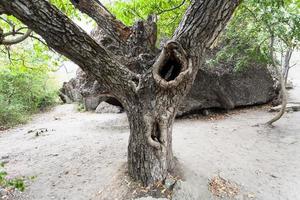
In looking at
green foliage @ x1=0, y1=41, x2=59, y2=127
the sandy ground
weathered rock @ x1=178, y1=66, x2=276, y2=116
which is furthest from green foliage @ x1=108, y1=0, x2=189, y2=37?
the sandy ground

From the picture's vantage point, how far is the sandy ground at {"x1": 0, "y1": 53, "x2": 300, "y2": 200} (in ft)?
10.6

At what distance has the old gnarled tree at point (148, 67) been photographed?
2.27 metres

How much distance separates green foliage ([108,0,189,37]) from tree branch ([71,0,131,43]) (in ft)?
3.71

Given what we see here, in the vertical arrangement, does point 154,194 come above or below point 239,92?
below

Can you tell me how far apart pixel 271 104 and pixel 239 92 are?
135cm

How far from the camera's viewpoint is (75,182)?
11.2 ft

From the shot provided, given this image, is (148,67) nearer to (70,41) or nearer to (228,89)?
(70,41)

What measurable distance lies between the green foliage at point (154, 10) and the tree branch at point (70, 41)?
244 cm

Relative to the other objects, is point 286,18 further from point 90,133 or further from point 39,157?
point 39,157

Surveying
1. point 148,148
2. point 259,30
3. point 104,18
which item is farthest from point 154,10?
point 148,148

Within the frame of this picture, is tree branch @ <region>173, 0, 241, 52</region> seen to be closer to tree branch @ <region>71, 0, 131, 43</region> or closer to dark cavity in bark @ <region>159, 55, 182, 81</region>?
dark cavity in bark @ <region>159, 55, 182, 81</region>

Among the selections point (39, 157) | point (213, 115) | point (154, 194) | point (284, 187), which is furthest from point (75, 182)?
point (213, 115)

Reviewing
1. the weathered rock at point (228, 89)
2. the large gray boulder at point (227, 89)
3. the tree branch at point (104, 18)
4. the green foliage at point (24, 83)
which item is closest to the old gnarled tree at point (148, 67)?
the tree branch at point (104, 18)

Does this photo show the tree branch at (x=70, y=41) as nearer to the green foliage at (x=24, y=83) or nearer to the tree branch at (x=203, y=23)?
the tree branch at (x=203, y=23)
